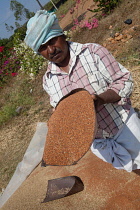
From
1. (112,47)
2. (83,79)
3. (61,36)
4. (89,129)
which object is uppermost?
(61,36)

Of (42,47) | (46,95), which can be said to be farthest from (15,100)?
(42,47)

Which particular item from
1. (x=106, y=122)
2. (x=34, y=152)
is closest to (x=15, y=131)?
(x=34, y=152)

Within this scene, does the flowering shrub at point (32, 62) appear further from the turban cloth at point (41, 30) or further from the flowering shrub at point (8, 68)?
the turban cloth at point (41, 30)

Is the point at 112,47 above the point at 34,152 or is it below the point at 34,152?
below

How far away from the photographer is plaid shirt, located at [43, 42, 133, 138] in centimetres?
148

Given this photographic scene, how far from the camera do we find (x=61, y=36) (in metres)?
1.54

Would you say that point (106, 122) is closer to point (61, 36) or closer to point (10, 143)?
point (61, 36)

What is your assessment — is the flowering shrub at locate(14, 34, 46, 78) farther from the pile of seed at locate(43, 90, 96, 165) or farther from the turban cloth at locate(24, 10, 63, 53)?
the pile of seed at locate(43, 90, 96, 165)

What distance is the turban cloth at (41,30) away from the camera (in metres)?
1.45

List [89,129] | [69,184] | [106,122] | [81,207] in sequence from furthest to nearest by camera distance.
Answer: [69,184], [81,207], [106,122], [89,129]

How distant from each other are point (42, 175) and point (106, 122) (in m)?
1.65

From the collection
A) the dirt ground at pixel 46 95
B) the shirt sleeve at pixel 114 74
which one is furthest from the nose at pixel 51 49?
the dirt ground at pixel 46 95

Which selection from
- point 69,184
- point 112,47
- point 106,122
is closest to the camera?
point 106,122

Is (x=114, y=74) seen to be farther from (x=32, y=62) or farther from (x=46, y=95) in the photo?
(x=32, y=62)
